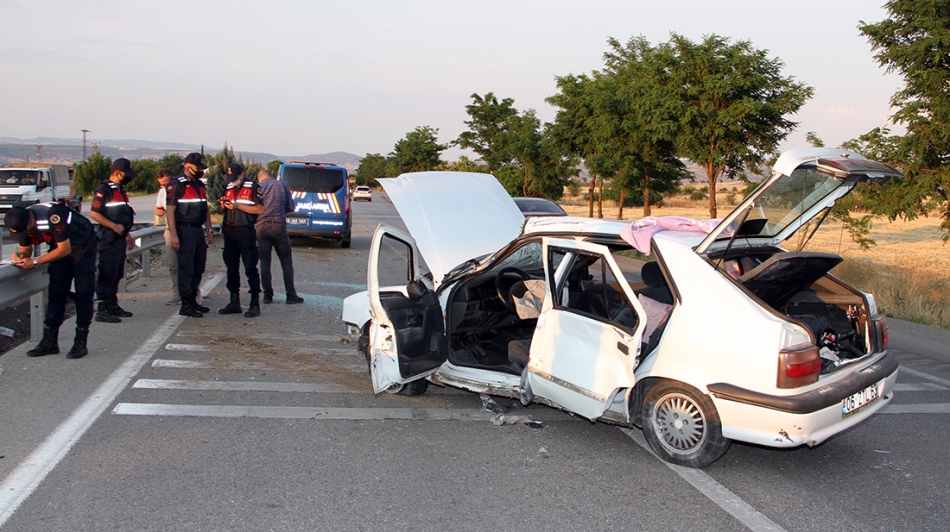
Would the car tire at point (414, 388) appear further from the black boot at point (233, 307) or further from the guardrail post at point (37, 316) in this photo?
the black boot at point (233, 307)

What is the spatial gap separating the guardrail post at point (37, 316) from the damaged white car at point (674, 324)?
11.2 feet

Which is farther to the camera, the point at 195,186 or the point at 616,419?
the point at 195,186

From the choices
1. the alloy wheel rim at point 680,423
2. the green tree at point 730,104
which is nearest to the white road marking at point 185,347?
the alloy wheel rim at point 680,423

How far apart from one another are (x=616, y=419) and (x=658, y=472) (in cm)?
42

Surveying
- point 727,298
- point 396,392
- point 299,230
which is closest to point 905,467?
point 727,298

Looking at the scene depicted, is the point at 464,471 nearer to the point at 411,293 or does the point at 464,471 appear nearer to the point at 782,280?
the point at 411,293

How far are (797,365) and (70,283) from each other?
6114 millimetres

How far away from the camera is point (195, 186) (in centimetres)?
898

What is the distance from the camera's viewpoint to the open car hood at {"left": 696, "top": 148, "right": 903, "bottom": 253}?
4270mm

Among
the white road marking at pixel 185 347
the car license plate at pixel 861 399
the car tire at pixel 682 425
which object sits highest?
the car license plate at pixel 861 399

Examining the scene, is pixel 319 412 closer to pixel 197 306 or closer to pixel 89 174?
pixel 197 306

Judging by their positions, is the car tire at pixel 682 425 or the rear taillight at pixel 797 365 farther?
the car tire at pixel 682 425

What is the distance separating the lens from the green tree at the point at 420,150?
3287 inches

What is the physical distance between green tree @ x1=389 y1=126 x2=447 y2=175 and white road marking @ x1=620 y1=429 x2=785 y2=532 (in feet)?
258
